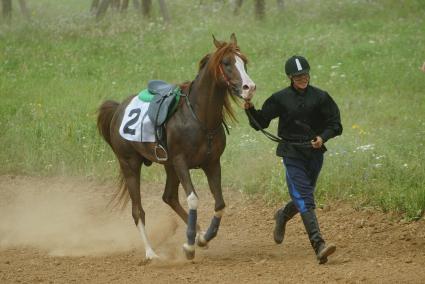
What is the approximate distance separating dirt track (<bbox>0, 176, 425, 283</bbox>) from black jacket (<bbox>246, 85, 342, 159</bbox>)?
4.00 ft

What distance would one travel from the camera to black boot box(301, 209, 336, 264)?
7.47 meters

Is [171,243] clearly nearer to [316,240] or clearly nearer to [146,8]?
[316,240]

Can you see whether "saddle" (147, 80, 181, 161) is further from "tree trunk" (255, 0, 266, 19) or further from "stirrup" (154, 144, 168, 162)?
"tree trunk" (255, 0, 266, 19)

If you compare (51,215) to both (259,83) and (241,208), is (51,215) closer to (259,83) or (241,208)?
(241,208)

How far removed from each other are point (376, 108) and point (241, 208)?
5041 mm

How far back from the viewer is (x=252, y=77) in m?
18.0

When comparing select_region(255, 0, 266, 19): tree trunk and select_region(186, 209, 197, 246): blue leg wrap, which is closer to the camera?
select_region(186, 209, 197, 246): blue leg wrap

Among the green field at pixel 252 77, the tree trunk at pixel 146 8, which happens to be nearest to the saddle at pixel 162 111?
the green field at pixel 252 77

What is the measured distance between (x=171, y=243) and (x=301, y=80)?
3191 millimetres

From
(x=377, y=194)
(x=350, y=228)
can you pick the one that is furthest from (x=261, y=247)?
(x=377, y=194)

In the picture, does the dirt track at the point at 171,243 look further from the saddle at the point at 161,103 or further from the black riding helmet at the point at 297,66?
the black riding helmet at the point at 297,66

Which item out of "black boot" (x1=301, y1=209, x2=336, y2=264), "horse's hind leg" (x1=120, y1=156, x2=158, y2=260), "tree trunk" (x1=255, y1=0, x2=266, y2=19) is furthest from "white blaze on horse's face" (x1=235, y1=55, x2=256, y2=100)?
"tree trunk" (x1=255, y1=0, x2=266, y2=19)

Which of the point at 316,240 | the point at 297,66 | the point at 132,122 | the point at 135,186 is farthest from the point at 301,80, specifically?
the point at 135,186

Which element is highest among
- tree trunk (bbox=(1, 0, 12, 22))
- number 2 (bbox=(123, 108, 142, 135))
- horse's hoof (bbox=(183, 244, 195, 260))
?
number 2 (bbox=(123, 108, 142, 135))
